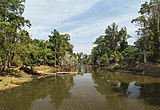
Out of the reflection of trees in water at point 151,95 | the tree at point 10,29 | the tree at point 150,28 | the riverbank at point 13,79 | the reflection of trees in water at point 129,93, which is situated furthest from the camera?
the tree at point 150,28

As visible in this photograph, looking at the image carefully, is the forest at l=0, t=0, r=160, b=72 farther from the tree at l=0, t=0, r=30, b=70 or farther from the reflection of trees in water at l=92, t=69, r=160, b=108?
the reflection of trees in water at l=92, t=69, r=160, b=108

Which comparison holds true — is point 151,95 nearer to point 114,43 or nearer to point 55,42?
point 55,42

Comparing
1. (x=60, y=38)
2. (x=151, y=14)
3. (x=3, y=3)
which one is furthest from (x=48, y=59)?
(x=3, y=3)

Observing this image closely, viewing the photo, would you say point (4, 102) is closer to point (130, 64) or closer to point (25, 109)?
point (25, 109)

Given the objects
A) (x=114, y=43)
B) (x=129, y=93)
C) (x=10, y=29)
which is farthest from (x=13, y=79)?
(x=114, y=43)

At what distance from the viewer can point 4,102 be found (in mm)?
24547

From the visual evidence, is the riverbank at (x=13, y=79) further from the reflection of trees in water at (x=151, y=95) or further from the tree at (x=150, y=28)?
the tree at (x=150, y=28)

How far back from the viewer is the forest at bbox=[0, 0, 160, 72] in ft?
152

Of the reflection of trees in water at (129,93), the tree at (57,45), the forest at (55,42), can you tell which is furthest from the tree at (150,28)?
the tree at (57,45)

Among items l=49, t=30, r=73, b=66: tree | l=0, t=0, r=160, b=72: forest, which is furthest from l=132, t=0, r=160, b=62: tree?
l=49, t=30, r=73, b=66: tree

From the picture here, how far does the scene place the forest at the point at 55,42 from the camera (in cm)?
4634

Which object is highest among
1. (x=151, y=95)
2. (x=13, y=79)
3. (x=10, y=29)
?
(x=10, y=29)

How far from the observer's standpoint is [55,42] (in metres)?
106

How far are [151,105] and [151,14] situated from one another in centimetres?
5233
